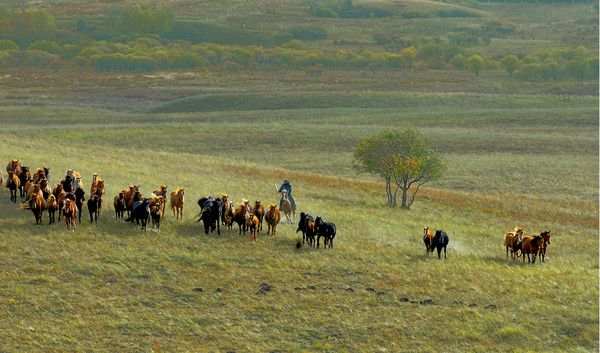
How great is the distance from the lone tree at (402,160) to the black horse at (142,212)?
26.7 meters

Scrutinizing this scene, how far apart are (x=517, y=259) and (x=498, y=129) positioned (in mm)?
79492

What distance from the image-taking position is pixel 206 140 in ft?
336

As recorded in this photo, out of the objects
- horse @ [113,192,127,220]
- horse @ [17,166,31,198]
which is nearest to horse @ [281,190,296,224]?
horse @ [113,192,127,220]

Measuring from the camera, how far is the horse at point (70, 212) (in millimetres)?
35250

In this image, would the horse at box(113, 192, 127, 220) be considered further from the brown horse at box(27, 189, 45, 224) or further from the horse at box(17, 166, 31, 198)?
the horse at box(17, 166, 31, 198)

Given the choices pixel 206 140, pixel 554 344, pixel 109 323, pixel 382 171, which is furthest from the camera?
pixel 206 140

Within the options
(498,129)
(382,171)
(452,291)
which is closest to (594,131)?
(498,129)

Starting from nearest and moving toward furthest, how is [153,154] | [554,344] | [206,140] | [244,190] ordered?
[554,344] → [244,190] → [153,154] → [206,140]

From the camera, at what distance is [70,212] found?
35406 mm

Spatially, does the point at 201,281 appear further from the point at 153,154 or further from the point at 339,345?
the point at 153,154

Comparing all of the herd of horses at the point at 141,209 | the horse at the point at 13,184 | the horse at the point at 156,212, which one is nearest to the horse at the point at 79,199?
the herd of horses at the point at 141,209

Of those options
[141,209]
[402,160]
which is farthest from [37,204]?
[402,160]

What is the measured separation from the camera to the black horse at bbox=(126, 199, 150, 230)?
36531 millimetres

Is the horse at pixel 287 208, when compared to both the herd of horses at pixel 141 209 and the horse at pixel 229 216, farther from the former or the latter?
the horse at pixel 229 216
